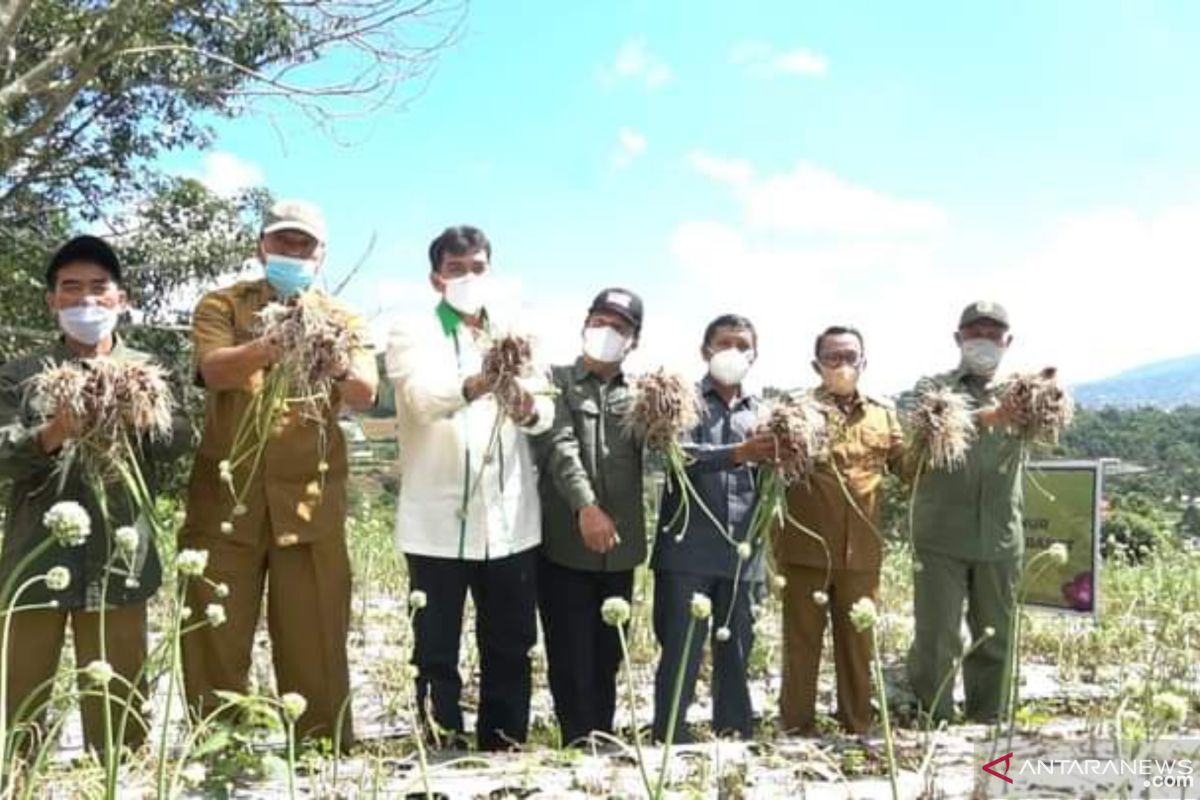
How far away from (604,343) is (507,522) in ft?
2.39

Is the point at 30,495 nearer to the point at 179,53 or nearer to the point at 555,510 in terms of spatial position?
the point at 555,510

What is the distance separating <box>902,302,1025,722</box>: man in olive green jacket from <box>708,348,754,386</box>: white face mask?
34.4 inches

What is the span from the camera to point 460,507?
3410 mm

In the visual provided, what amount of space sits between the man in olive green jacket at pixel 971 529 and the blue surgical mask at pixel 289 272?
A: 2453 mm

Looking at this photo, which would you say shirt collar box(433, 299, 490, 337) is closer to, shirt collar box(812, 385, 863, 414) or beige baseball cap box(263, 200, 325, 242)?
beige baseball cap box(263, 200, 325, 242)

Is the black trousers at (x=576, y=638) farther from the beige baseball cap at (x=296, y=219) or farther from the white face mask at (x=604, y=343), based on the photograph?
the beige baseball cap at (x=296, y=219)

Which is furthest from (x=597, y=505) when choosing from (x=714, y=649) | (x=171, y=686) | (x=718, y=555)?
(x=171, y=686)

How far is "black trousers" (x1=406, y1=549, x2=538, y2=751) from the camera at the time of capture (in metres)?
3.43

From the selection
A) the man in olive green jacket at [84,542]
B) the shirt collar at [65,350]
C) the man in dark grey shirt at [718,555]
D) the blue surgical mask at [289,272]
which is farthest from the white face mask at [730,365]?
the shirt collar at [65,350]

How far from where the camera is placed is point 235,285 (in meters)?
3.23

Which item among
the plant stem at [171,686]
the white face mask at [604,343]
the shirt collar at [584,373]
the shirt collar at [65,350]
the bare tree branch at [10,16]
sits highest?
the bare tree branch at [10,16]

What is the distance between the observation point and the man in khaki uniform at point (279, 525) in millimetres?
3104

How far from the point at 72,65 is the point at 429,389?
10.3 metres

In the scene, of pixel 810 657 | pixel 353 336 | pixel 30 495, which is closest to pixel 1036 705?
pixel 810 657
